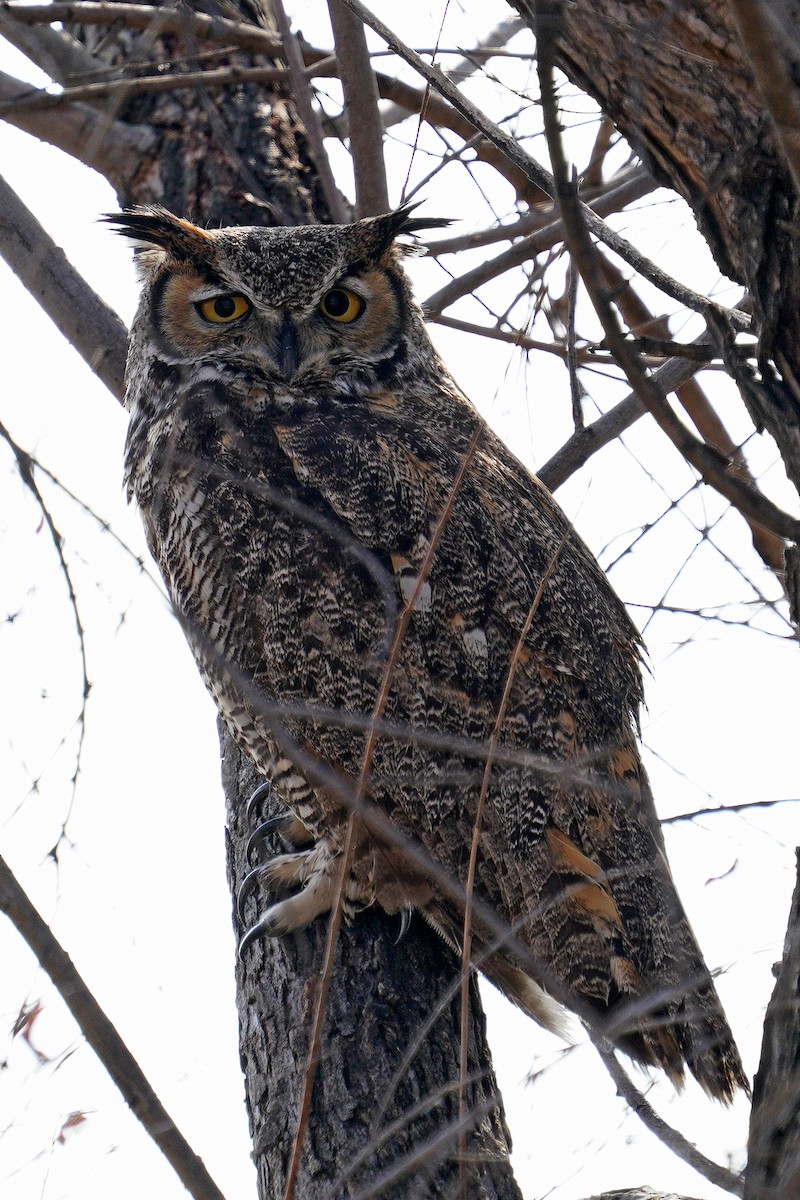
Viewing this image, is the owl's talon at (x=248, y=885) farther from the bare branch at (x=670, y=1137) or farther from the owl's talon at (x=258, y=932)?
the bare branch at (x=670, y=1137)

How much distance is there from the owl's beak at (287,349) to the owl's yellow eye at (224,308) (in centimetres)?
13

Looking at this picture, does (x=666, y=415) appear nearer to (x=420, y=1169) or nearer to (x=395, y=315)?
(x=420, y=1169)

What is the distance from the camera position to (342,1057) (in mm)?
2254

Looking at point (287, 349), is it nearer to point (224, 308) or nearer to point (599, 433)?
point (224, 308)

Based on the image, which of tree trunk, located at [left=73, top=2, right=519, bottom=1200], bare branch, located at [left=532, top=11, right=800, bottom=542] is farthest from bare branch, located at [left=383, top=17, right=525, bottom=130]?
bare branch, located at [left=532, top=11, right=800, bottom=542]

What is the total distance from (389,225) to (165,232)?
0.63m

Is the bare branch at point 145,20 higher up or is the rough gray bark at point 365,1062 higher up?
the bare branch at point 145,20

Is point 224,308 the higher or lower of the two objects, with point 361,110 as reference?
lower

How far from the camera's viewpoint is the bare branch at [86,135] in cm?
368

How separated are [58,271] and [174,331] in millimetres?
492

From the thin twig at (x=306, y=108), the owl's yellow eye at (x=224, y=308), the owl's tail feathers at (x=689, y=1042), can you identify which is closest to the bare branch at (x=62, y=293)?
the owl's yellow eye at (x=224, y=308)

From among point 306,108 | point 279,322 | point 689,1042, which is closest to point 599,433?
point 279,322

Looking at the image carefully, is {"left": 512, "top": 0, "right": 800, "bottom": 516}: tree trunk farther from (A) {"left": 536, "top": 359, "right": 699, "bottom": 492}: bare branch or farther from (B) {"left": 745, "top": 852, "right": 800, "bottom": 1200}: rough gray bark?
(A) {"left": 536, "top": 359, "right": 699, "bottom": 492}: bare branch

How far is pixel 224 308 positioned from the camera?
10.5ft
